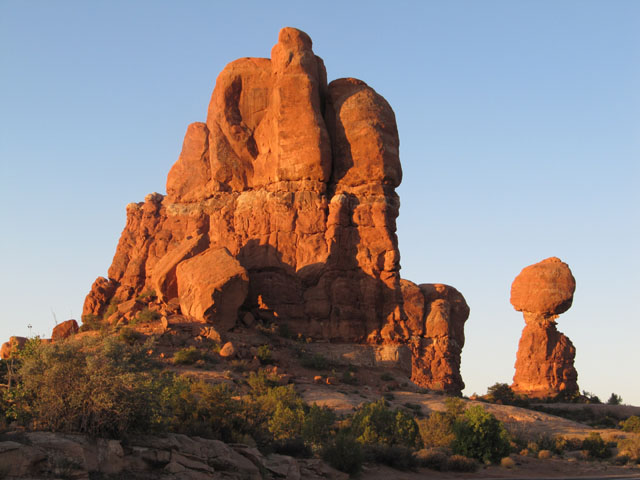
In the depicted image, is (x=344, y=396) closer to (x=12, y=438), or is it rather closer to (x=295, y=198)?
(x=295, y=198)

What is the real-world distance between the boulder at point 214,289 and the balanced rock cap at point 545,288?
25.9m

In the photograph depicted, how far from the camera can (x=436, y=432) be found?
92.3ft

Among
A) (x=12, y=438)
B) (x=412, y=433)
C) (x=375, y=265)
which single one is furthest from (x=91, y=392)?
(x=375, y=265)

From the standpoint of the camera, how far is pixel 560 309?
56.2 meters

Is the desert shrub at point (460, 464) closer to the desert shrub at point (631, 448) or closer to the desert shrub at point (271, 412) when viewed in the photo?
the desert shrub at point (271, 412)

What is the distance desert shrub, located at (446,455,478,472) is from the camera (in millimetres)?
23516

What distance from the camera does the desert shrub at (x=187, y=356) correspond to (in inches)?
1356

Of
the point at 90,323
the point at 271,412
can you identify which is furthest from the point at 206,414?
the point at 90,323

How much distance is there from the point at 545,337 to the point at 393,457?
3625 cm

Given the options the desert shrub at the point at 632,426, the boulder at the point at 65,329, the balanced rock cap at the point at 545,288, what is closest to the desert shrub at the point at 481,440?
the desert shrub at the point at 632,426

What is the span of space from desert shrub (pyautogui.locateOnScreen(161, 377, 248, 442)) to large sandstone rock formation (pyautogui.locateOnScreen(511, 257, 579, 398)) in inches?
1522

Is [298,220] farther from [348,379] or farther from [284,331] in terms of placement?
[348,379]

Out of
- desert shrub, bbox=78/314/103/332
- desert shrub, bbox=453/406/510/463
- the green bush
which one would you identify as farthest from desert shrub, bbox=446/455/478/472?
desert shrub, bbox=78/314/103/332

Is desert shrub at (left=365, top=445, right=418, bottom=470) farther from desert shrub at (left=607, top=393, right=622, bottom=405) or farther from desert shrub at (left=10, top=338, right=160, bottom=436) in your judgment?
desert shrub at (left=607, top=393, right=622, bottom=405)
